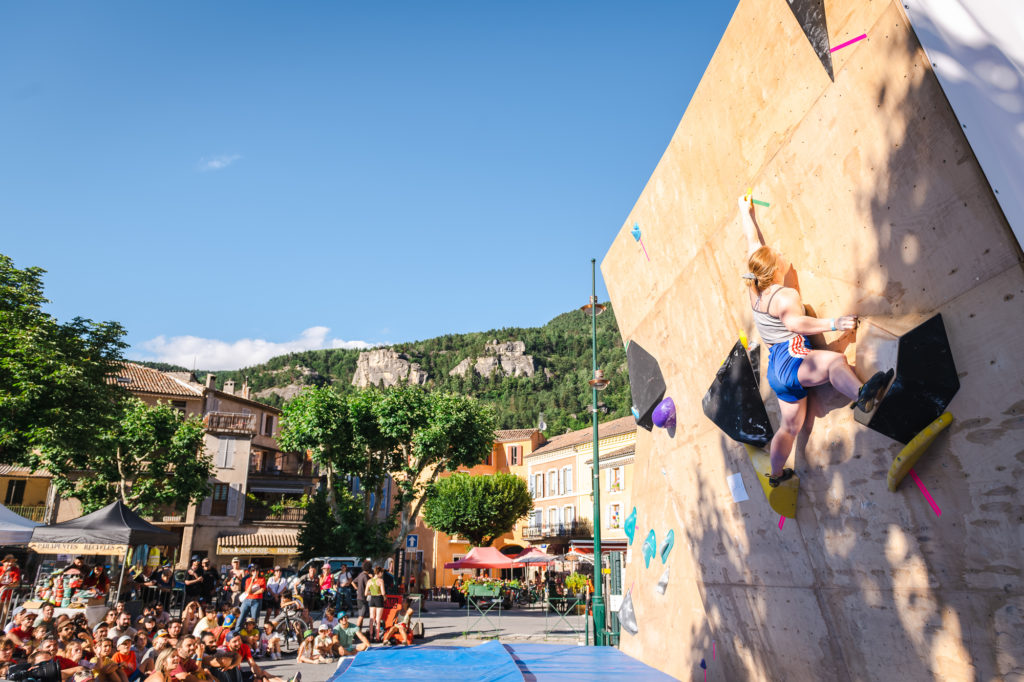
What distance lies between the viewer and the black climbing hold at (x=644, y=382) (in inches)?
352

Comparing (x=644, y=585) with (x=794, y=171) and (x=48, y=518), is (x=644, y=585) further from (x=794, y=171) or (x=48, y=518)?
(x=48, y=518)

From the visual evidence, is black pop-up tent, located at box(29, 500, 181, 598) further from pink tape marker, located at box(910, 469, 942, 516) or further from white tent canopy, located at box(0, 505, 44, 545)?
pink tape marker, located at box(910, 469, 942, 516)

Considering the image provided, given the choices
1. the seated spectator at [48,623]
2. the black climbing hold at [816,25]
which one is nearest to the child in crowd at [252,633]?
the seated spectator at [48,623]

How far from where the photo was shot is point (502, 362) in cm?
14525

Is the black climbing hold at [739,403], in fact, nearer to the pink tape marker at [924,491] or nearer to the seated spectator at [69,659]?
the pink tape marker at [924,491]

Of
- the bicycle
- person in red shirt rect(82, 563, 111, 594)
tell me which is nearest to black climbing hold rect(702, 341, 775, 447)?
the bicycle

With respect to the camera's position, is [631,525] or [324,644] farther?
[324,644]

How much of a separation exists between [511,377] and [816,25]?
135 m

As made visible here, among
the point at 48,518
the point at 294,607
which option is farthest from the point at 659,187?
the point at 48,518

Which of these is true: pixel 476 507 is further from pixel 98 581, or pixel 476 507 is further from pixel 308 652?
pixel 308 652

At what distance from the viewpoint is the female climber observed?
486 centimetres

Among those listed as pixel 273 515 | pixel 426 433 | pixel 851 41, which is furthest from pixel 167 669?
pixel 273 515

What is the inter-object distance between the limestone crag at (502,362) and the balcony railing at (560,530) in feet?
297

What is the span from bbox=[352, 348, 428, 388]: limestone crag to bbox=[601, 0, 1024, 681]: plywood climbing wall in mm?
141787
